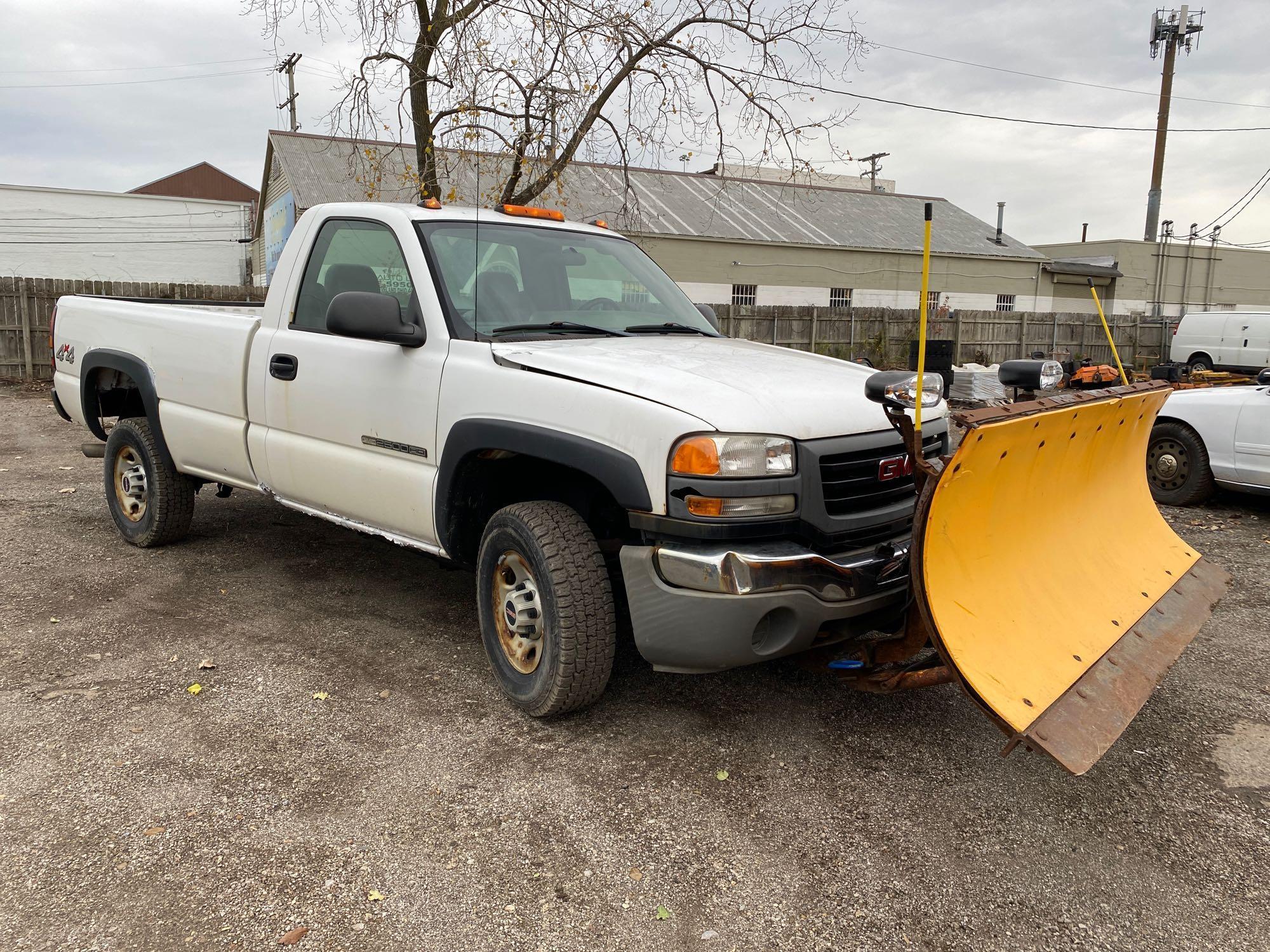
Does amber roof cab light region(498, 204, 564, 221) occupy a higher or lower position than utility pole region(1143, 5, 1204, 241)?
lower

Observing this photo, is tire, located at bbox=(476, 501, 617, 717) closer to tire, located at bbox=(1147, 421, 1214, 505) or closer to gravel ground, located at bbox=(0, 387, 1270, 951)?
gravel ground, located at bbox=(0, 387, 1270, 951)

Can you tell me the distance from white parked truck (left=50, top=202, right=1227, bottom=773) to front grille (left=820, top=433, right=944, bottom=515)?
0.5 inches

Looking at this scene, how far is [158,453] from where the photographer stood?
5801 millimetres

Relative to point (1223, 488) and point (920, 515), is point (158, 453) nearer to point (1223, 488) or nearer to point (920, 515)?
point (920, 515)

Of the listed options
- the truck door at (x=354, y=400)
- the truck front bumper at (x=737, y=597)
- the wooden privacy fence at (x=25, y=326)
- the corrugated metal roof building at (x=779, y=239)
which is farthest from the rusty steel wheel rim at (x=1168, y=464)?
the corrugated metal roof building at (x=779, y=239)

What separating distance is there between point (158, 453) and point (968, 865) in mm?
5105

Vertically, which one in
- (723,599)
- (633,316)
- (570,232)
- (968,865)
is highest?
(570,232)

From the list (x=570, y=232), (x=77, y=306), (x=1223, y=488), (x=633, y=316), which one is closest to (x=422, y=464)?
(x=633, y=316)

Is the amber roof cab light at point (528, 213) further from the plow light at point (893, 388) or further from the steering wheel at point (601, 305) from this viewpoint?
the plow light at point (893, 388)

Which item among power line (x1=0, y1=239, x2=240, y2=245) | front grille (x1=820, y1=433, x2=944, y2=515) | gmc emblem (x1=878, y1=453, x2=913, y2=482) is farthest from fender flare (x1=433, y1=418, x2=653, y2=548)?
power line (x1=0, y1=239, x2=240, y2=245)

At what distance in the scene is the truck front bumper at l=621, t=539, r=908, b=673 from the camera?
10.3ft

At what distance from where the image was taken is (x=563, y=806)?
3.21 m

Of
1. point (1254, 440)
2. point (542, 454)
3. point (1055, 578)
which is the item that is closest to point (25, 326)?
point (542, 454)

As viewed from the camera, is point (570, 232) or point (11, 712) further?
point (570, 232)
